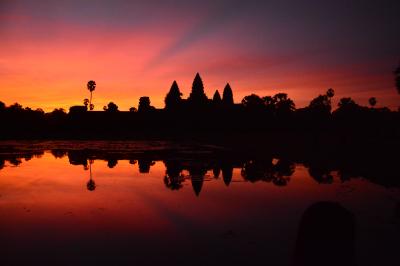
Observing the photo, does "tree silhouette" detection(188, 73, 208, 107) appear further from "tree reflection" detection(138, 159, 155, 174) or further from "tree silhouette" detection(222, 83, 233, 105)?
"tree reflection" detection(138, 159, 155, 174)

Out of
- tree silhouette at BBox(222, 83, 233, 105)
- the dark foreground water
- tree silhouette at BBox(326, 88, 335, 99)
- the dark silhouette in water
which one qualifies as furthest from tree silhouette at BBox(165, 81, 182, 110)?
the dark silhouette in water

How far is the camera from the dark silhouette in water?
1.87 m

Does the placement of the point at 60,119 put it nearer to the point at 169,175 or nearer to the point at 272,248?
the point at 169,175

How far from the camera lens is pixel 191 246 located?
5711 millimetres

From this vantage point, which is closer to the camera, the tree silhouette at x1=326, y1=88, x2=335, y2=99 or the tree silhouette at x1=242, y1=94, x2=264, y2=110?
the tree silhouette at x1=242, y1=94, x2=264, y2=110

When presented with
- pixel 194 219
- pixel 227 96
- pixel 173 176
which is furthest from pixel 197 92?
pixel 194 219

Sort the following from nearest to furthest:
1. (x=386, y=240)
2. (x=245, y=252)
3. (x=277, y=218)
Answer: (x=245, y=252)
(x=386, y=240)
(x=277, y=218)

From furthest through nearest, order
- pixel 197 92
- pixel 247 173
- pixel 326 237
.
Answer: pixel 197 92
pixel 247 173
pixel 326 237

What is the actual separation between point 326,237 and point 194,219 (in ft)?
19.3

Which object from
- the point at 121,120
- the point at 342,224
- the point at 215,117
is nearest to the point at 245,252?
the point at 342,224

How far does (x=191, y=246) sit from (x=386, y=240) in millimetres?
3989

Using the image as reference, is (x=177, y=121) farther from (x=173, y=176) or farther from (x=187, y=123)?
(x=173, y=176)

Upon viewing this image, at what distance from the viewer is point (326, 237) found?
6.28ft

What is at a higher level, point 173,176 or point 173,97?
point 173,97
